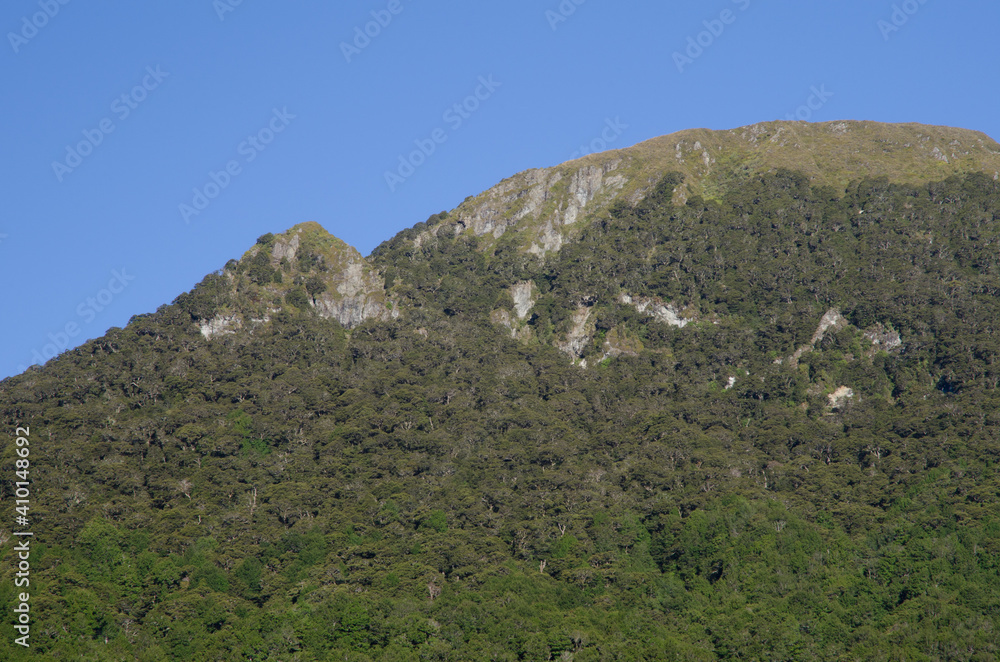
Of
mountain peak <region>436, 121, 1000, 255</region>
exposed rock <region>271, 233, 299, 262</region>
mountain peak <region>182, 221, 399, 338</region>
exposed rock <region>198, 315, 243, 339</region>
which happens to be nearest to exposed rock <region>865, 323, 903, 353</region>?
mountain peak <region>436, 121, 1000, 255</region>

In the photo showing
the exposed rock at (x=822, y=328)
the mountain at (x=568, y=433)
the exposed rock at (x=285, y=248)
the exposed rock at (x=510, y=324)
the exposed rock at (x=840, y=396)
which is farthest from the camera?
the exposed rock at (x=285, y=248)

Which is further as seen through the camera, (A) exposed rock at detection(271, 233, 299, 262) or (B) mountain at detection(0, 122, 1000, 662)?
(A) exposed rock at detection(271, 233, 299, 262)

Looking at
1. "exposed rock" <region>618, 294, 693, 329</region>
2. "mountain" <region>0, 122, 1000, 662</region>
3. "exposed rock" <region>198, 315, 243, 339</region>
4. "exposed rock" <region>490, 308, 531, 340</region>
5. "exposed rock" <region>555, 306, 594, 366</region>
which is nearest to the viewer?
"mountain" <region>0, 122, 1000, 662</region>

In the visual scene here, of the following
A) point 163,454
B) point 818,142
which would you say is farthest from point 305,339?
point 818,142

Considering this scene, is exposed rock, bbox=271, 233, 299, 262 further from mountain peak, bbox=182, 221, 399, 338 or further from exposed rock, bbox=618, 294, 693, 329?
exposed rock, bbox=618, 294, 693, 329

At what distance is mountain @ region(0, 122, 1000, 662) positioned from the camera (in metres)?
89.6

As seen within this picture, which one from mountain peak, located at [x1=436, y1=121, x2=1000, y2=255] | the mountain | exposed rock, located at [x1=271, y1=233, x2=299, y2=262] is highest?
mountain peak, located at [x1=436, y1=121, x2=1000, y2=255]

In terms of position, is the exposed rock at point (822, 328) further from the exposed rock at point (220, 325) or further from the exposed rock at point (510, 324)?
the exposed rock at point (220, 325)

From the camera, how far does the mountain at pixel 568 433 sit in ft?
294

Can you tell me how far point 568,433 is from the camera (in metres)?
127

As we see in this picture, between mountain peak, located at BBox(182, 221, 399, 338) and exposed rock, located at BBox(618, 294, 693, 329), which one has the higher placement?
mountain peak, located at BBox(182, 221, 399, 338)

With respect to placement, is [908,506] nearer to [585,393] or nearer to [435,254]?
[585,393]

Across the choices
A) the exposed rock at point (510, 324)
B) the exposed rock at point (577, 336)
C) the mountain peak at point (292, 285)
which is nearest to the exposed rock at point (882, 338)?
the exposed rock at point (577, 336)

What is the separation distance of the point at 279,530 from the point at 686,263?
7863cm
